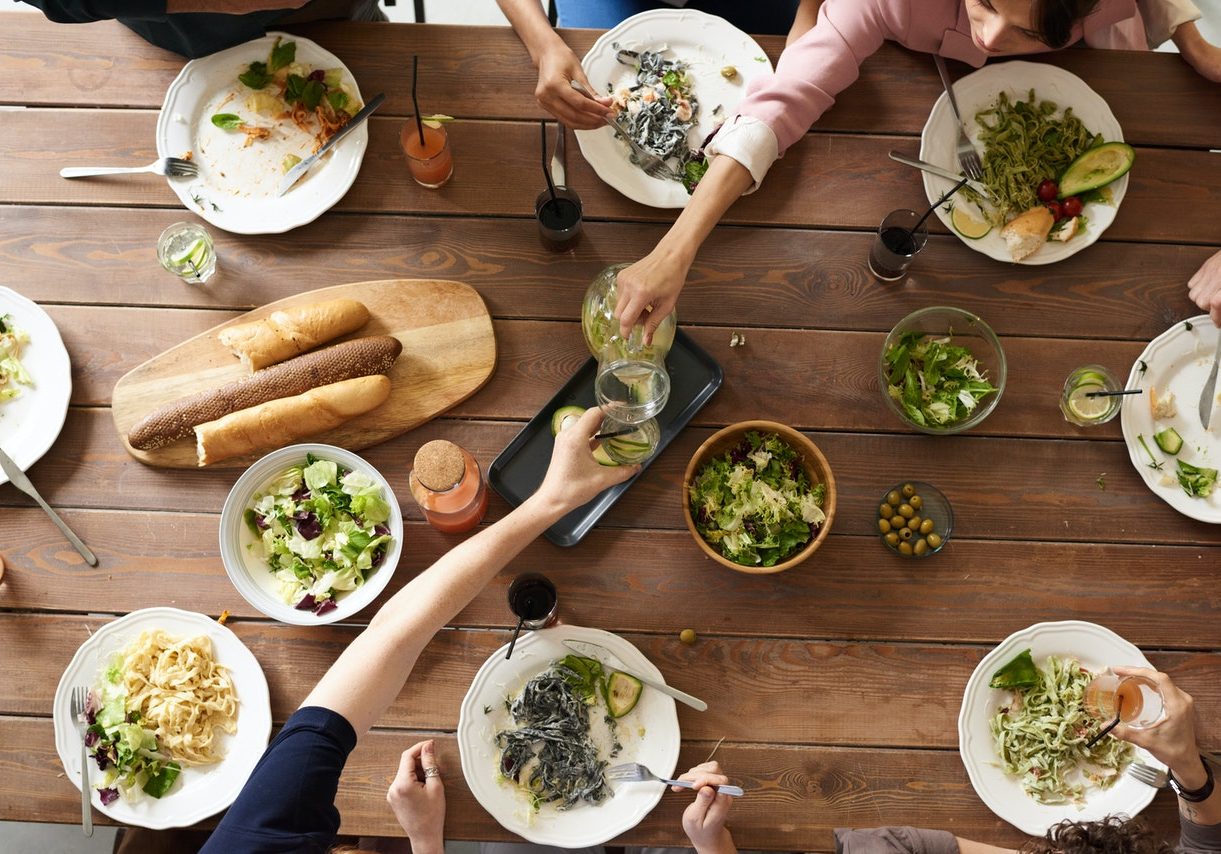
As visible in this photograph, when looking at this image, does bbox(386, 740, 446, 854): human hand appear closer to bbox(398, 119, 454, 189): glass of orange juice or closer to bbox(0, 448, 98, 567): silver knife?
bbox(0, 448, 98, 567): silver knife

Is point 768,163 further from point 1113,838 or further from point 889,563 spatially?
point 1113,838

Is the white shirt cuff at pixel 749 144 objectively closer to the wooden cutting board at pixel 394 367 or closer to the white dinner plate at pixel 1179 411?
the wooden cutting board at pixel 394 367

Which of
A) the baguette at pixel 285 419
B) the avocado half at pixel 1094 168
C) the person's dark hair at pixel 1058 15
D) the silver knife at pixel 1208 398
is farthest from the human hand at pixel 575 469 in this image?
the silver knife at pixel 1208 398

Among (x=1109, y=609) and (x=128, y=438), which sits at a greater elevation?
(x=128, y=438)

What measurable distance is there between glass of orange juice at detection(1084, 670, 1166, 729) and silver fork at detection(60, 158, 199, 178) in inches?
101

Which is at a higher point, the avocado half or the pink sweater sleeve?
the pink sweater sleeve

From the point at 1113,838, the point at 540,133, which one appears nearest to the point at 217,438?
the point at 540,133

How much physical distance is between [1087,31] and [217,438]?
8.16 ft

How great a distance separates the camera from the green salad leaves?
6.38 feet

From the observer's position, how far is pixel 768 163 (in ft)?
6.74

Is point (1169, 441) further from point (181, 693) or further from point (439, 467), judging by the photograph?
point (181, 693)

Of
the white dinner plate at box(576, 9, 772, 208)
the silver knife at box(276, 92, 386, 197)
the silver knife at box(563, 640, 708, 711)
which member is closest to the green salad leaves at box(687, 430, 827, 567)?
the silver knife at box(563, 640, 708, 711)

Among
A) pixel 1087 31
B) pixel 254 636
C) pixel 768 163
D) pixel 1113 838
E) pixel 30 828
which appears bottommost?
pixel 30 828

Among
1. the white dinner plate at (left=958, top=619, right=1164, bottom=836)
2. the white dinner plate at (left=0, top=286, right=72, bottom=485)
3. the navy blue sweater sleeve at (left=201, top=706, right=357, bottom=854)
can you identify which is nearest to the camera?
the navy blue sweater sleeve at (left=201, top=706, right=357, bottom=854)
